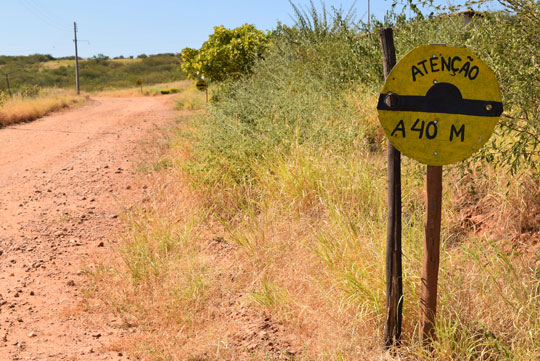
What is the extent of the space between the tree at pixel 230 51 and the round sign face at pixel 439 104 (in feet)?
42.2

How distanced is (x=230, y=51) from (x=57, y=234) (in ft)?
37.5

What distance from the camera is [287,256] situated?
3.64m

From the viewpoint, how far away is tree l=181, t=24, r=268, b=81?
15.2 meters

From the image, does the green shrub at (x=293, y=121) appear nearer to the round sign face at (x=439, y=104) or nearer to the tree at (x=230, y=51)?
the round sign face at (x=439, y=104)

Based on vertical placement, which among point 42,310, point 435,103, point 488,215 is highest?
point 435,103

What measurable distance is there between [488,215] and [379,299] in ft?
6.44

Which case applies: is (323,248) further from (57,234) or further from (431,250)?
(57,234)

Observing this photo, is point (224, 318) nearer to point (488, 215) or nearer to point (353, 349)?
point (353, 349)

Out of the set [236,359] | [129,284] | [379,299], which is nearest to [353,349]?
[379,299]

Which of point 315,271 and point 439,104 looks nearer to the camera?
point 439,104

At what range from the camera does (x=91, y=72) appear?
2859 inches

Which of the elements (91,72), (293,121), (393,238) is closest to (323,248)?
(393,238)

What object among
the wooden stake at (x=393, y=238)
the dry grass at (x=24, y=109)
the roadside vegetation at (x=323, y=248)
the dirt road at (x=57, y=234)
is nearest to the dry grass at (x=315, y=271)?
the roadside vegetation at (x=323, y=248)

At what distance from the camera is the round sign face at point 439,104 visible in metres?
2.26
